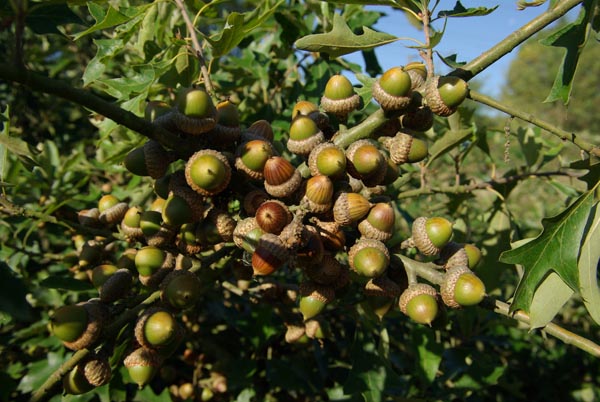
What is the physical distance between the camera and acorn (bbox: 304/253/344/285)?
1387 millimetres

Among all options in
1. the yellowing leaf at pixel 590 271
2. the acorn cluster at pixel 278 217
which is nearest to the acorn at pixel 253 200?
the acorn cluster at pixel 278 217

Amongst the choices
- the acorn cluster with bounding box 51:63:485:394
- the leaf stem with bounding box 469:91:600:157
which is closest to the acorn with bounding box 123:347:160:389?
the acorn cluster with bounding box 51:63:485:394

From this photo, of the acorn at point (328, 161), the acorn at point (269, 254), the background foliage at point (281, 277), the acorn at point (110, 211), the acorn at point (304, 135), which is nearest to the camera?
the acorn at point (269, 254)

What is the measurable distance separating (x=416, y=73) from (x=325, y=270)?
0.69 m

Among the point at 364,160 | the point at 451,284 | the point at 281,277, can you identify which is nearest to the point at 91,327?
the point at 364,160

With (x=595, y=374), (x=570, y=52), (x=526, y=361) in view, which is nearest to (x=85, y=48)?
(x=570, y=52)

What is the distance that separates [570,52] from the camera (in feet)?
5.11

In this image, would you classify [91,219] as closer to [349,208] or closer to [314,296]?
[314,296]

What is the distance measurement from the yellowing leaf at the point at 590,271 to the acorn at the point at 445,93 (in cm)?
55

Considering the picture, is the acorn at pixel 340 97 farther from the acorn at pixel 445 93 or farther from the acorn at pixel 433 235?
the acorn at pixel 433 235

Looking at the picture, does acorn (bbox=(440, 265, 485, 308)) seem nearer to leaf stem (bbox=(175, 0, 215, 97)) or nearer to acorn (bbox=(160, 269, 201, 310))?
acorn (bbox=(160, 269, 201, 310))

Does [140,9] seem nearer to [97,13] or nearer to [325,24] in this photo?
[97,13]

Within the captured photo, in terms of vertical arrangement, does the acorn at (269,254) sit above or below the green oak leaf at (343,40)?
below

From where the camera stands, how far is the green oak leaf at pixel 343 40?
1.46 meters
